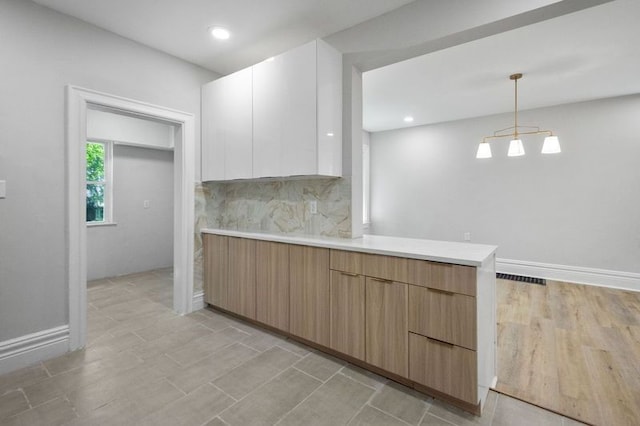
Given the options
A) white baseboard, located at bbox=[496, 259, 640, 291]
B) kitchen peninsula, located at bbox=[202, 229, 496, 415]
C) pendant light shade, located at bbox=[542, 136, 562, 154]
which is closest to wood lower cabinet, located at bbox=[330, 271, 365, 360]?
kitchen peninsula, located at bbox=[202, 229, 496, 415]

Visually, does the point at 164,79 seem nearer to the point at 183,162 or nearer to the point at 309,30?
the point at 183,162

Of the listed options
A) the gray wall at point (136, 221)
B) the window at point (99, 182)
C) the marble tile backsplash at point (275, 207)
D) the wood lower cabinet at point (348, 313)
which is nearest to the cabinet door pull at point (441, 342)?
the wood lower cabinet at point (348, 313)

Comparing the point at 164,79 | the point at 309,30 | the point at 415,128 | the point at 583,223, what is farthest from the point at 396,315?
the point at 415,128

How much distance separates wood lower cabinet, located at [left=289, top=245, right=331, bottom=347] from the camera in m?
2.31

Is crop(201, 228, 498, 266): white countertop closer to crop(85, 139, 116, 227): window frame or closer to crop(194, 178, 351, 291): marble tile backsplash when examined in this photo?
crop(194, 178, 351, 291): marble tile backsplash

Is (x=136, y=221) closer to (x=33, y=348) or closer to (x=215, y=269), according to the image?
(x=215, y=269)

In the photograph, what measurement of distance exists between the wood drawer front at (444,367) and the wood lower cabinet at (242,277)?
1.56m

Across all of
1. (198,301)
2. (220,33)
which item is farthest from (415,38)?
(198,301)

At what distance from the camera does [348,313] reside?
2.18 m

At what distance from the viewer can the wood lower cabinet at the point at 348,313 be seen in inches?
83.2

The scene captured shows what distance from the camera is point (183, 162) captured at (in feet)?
10.4

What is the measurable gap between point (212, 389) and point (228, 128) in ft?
7.56

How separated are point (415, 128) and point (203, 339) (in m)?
4.98

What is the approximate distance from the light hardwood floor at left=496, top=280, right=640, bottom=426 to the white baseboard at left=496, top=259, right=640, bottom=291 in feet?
0.81
